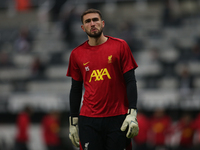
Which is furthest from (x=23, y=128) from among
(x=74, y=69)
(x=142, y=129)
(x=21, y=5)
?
(x=21, y=5)

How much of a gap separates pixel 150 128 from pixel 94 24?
22.7 ft

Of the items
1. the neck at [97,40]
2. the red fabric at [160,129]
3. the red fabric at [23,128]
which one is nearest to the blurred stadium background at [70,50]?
the red fabric at [160,129]

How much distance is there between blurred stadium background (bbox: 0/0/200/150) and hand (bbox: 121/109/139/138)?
7.51m

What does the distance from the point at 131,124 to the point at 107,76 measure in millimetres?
622

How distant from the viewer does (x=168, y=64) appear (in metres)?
13.5

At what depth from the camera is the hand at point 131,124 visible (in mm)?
4312

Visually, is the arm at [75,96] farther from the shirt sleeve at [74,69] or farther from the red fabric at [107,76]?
the red fabric at [107,76]

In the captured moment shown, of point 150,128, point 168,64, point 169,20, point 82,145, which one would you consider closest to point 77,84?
point 82,145

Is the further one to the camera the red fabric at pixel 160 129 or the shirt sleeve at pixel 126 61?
the red fabric at pixel 160 129

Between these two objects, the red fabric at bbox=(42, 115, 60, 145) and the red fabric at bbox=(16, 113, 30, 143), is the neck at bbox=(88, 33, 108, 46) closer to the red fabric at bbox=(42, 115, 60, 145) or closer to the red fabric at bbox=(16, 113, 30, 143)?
the red fabric at bbox=(42, 115, 60, 145)

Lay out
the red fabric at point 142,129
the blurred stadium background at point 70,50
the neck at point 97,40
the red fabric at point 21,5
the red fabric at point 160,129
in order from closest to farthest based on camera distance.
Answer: the neck at point 97,40 < the red fabric at point 142,129 < the red fabric at point 160,129 < the blurred stadium background at point 70,50 < the red fabric at point 21,5

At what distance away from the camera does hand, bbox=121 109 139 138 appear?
431 centimetres

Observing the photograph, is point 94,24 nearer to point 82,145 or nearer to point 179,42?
point 82,145

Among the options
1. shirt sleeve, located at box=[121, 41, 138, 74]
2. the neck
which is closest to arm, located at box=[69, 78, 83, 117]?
the neck
